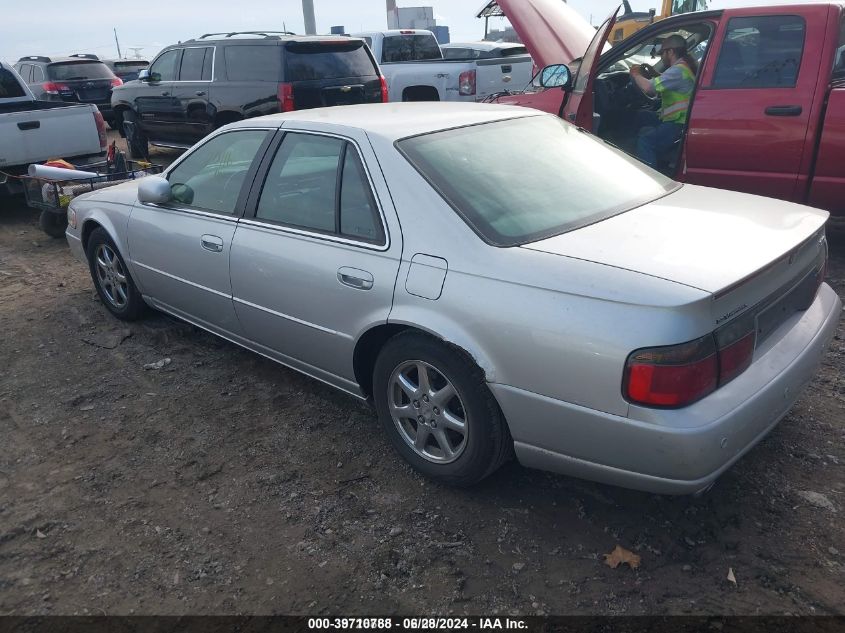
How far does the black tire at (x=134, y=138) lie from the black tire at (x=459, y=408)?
988cm

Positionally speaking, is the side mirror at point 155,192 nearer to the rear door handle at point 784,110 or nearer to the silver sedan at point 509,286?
the silver sedan at point 509,286

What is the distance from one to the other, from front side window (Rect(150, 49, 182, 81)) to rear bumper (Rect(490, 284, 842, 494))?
9.68 meters

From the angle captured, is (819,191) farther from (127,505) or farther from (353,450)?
(127,505)

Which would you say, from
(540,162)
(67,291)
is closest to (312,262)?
(540,162)

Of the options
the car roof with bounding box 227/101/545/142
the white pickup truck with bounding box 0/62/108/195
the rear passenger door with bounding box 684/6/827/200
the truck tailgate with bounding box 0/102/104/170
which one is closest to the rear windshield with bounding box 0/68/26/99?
the white pickup truck with bounding box 0/62/108/195

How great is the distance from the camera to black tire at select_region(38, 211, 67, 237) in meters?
7.51

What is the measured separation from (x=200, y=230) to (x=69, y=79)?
13.6 m

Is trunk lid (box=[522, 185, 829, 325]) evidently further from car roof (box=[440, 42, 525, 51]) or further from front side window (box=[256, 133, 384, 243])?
car roof (box=[440, 42, 525, 51])

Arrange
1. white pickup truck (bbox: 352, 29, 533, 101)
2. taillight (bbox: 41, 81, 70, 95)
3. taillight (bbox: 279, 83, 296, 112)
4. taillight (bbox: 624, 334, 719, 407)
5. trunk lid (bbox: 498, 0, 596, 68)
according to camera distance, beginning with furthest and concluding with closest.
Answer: taillight (bbox: 41, 81, 70, 95) → white pickup truck (bbox: 352, 29, 533, 101) → taillight (bbox: 279, 83, 296, 112) → trunk lid (bbox: 498, 0, 596, 68) → taillight (bbox: 624, 334, 719, 407)

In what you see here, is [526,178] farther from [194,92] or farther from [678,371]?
[194,92]

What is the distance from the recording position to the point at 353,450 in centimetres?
346

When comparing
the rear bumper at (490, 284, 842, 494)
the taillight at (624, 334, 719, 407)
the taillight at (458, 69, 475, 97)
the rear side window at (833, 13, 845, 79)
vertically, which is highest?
the rear side window at (833, 13, 845, 79)

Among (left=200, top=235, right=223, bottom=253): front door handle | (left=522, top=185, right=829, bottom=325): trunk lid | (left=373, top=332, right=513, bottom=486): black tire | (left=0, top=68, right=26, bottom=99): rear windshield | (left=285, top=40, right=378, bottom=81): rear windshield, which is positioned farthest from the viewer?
(left=0, top=68, right=26, bottom=99): rear windshield

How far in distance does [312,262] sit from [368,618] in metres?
1.59
